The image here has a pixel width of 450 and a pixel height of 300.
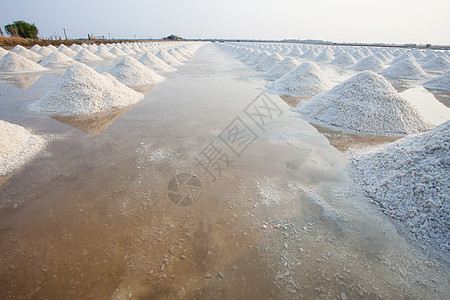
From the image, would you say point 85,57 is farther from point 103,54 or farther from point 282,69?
point 282,69

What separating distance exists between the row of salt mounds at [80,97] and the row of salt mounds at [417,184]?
636 centimetres

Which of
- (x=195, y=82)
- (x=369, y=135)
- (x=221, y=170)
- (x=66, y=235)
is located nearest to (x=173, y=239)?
(x=66, y=235)

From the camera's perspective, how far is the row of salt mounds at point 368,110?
474 cm

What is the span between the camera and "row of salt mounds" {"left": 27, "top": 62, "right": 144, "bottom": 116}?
5520 mm

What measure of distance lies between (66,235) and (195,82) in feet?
28.6

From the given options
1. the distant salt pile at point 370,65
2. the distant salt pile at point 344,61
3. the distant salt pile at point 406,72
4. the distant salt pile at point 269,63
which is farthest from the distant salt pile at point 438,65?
the distant salt pile at point 269,63

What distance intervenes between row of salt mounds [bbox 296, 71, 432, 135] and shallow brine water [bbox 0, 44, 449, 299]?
1190 mm

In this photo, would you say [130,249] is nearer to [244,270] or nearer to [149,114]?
[244,270]

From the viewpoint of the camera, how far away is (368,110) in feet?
16.3

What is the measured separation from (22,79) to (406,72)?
809 inches

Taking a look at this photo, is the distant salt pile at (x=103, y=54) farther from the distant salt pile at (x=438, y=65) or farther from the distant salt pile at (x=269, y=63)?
the distant salt pile at (x=438, y=65)

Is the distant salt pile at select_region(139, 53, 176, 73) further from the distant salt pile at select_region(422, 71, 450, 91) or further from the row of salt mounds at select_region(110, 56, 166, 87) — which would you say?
the distant salt pile at select_region(422, 71, 450, 91)

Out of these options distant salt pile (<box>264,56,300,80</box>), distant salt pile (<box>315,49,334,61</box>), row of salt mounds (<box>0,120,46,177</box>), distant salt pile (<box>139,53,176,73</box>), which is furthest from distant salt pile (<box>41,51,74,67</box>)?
distant salt pile (<box>315,49,334,61</box>)

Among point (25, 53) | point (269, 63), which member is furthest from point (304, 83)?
point (25, 53)
